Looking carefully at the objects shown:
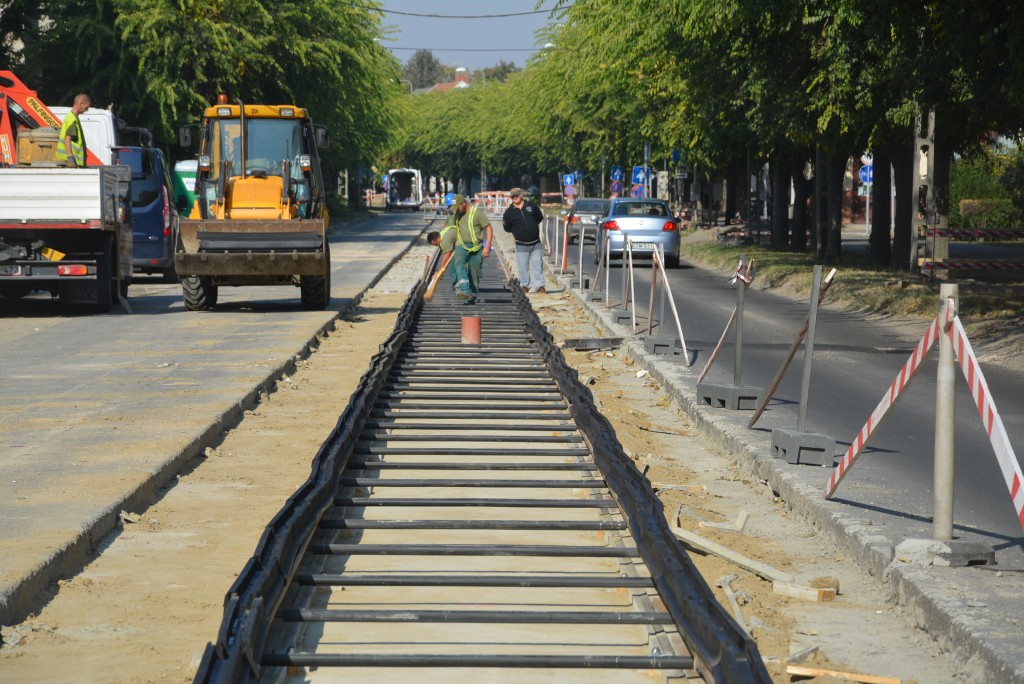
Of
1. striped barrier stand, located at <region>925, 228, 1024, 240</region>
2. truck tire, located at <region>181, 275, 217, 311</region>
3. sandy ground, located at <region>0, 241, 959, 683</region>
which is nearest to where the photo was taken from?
sandy ground, located at <region>0, 241, 959, 683</region>

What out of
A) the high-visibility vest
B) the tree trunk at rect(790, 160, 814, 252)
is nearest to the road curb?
the high-visibility vest

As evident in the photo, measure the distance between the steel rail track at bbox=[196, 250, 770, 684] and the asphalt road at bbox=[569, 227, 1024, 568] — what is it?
4.85 ft

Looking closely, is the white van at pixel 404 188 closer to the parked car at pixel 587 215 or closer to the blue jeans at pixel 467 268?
the parked car at pixel 587 215

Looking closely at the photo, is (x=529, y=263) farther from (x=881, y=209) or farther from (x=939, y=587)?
(x=939, y=587)

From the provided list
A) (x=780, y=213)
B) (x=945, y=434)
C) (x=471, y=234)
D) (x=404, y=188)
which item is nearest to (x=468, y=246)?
(x=471, y=234)

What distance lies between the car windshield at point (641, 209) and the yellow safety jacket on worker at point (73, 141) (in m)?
17.3

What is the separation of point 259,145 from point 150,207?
20.6 feet

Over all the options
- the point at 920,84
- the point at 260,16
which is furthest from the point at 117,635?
the point at 260,16

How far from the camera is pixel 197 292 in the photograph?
22.4 m

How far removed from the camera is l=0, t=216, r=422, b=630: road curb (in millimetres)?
6191

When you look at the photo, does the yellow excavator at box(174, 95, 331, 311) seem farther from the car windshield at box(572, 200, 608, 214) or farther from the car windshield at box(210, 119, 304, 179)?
the car windshield at box(572, 200, 608, 214)

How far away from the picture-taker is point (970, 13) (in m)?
15.8

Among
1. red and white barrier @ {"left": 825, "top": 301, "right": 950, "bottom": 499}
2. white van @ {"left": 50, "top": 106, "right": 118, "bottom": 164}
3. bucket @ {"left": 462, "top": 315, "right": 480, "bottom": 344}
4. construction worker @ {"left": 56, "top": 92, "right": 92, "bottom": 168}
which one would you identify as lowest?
bucket @ {"left": 462, "top": 315, "right": 480, "bottom": 344}

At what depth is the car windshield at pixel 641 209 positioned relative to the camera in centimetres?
3703
